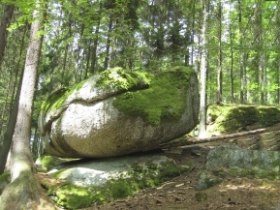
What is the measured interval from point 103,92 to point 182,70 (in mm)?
2803

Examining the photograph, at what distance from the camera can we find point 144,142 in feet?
34.9

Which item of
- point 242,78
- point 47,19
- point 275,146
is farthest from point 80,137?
point 242,78

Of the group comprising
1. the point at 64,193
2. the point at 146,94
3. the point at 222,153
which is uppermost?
the point at 146,94

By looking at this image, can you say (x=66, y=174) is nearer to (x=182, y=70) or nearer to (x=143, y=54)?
(x=182, y=70)

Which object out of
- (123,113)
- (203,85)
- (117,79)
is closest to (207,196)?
(123,113)

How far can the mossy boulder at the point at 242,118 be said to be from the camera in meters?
15.4

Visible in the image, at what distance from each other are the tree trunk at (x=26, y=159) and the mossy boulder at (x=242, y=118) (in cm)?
837

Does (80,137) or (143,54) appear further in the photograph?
(143,54)

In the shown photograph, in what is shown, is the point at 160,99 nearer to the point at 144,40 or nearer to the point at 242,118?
the point at 242,118

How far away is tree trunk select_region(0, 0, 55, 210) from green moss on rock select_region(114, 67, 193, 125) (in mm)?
2610

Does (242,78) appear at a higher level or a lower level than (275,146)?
higher

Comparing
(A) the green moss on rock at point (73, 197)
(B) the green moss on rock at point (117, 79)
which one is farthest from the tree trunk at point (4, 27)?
(A) the green moss on rock at point (73, 197)

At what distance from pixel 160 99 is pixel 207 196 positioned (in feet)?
13.4

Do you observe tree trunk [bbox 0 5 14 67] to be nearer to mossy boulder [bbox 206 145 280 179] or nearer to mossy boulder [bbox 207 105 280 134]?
mossy boulder [bbox 206 145 280 179]
